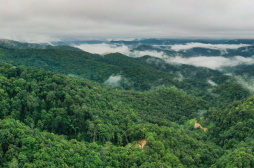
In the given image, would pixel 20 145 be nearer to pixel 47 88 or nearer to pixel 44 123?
pixel 44 123

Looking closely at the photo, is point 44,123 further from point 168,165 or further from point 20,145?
point 168,165

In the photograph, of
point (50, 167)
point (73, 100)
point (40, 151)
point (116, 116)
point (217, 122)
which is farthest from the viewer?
point (217, 122)

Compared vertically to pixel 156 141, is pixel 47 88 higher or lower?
higher

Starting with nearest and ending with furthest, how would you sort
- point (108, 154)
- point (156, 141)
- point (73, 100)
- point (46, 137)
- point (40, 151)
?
point (40, 151) → point (46, 137) → point (108, 154) → point (156, 141) → point (73, 100)

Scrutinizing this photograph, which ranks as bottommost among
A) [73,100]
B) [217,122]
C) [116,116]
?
[217,122]

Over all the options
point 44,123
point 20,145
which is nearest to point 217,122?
point 44,123

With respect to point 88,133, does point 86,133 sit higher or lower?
lower

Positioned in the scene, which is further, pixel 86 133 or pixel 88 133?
pixel 86 133

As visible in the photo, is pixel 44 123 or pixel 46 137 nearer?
pixel 46 137
